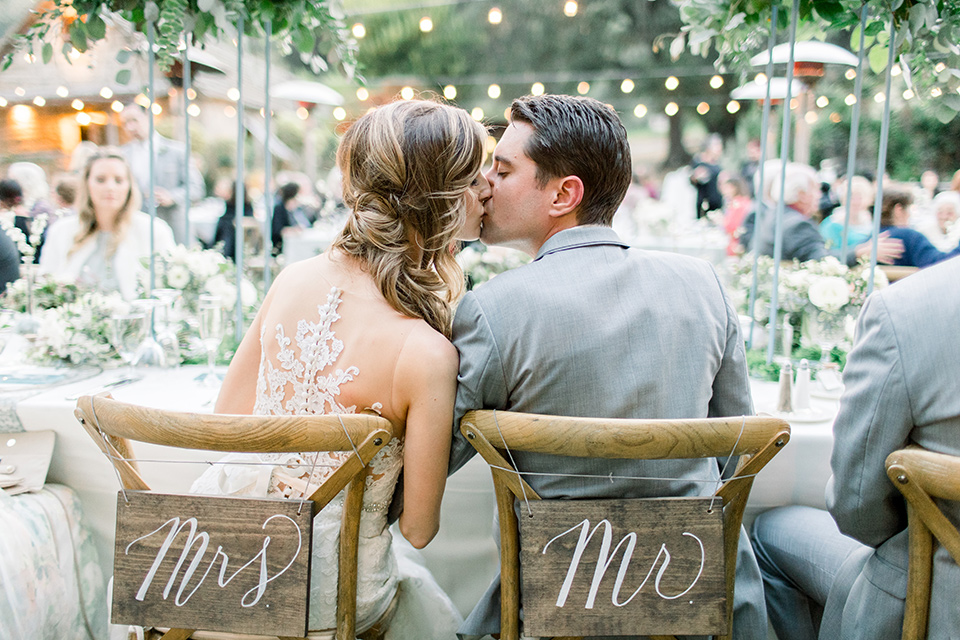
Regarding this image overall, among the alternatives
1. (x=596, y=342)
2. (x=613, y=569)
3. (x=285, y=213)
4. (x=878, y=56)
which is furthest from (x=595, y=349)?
(x=285, y=213)

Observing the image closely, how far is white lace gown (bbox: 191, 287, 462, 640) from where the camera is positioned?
1268 mm

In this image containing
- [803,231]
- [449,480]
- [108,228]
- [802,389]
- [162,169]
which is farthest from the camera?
[162,169]

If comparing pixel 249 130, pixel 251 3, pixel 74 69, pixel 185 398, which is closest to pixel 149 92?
pixel 251 3

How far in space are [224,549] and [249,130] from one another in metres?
12.3

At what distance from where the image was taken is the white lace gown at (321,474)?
4.16 feet

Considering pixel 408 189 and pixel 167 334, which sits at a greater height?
pixel 408 189

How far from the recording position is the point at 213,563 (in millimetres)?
1118

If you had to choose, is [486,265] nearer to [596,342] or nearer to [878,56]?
[878,56]

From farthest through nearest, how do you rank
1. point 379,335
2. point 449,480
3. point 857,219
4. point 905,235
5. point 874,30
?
point 857,219, point 905,235, point 874,30, point 449,480, point 379,335

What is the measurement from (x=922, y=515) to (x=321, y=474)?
0.97 meters

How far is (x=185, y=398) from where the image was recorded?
1.79 metres

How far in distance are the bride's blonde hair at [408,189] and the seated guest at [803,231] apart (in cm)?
297

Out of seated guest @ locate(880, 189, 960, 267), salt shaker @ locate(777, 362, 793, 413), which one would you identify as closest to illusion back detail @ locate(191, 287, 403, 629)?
salt shaker @ locate(777, 362, 793, 413)

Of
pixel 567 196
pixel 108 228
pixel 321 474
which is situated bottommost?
pixel 321 474
